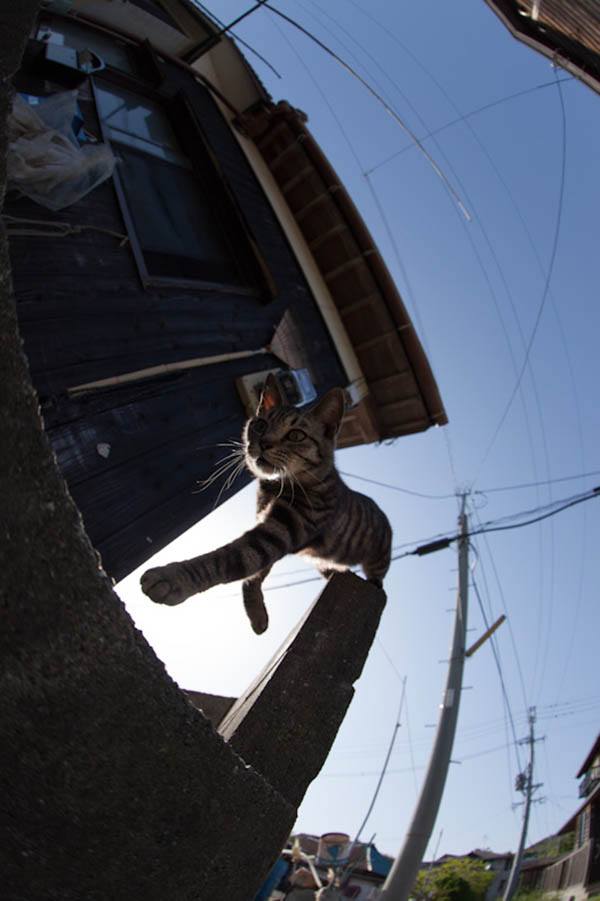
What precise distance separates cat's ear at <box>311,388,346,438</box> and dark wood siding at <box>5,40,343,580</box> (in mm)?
1368

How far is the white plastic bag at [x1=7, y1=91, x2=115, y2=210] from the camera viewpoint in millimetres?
4324

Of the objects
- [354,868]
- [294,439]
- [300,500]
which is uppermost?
[294,439]

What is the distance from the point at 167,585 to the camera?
8.65 ft

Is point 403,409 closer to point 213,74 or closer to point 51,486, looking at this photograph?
point 213,74

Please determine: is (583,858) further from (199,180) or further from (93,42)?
(93,42)

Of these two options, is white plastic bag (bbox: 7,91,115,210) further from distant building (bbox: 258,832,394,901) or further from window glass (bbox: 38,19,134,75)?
distant building (bbox: 258,832,394,901)

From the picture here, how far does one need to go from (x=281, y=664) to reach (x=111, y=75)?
766 cm

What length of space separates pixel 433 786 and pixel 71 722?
10.8m

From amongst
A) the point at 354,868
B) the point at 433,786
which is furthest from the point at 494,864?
the point at 433,786

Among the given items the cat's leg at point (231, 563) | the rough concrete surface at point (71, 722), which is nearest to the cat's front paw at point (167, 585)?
the cat's leg at point (231, 563)

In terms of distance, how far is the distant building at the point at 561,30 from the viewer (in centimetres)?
862

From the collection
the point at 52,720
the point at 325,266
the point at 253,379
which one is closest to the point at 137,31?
the point at 325,266

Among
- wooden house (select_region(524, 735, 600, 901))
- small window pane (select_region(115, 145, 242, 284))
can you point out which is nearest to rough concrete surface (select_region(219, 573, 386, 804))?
small window pane (select_region(115, 145, 242, 284))

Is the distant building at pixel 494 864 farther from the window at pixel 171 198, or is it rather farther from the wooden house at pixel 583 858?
the window at pixel 171 198
